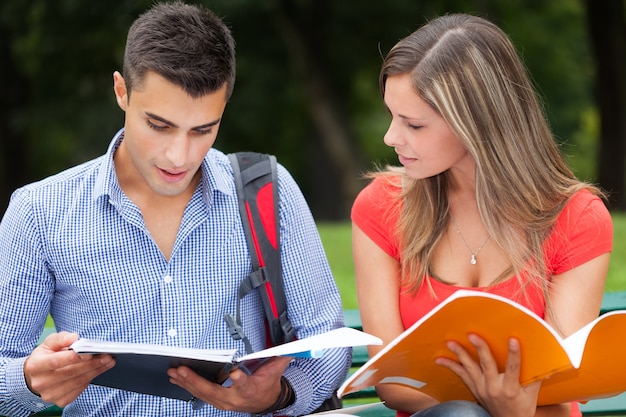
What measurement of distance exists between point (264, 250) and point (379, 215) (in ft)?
1.33

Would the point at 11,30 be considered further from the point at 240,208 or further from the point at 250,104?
the point at 240,208

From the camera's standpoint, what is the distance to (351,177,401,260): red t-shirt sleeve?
2.91m

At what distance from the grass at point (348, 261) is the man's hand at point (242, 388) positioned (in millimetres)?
2426

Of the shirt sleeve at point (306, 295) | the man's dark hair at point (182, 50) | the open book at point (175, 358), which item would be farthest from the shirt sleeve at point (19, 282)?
the shirt sleeve at point (306, 295)

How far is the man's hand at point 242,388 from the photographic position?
2.38 m

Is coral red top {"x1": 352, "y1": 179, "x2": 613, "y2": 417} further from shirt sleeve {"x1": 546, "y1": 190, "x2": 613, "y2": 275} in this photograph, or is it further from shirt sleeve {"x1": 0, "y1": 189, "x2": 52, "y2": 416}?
shirt sleeve {"x1": 0, "y1": 189, "x2": 52, "y2": 416}

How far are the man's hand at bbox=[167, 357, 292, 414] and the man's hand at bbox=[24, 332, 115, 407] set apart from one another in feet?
0.64

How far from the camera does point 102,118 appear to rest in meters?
13.9

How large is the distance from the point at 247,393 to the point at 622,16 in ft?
36.3

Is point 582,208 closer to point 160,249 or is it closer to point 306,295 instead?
point 306,295

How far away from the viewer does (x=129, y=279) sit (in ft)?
8.88

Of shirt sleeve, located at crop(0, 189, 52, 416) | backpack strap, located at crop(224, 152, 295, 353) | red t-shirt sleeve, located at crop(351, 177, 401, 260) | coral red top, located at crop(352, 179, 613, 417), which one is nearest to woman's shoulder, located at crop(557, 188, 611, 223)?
coral red top, located at crop(352, 179, 613, 417)

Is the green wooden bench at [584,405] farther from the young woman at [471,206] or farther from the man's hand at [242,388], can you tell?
the man's hand at [242,388]

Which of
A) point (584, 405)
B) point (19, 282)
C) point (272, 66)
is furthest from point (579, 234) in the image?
point (272, 66)
